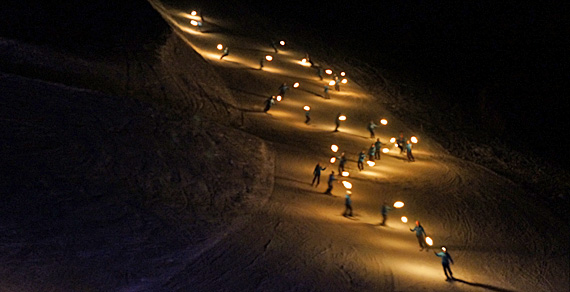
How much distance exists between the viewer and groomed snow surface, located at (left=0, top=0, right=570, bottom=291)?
17.1m

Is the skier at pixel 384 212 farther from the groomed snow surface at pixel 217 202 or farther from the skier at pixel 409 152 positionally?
the skier at pixel 409 152

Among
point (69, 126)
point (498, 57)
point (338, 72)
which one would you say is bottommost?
point (69, 126)

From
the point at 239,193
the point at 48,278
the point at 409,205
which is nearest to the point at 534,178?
the point at 409,205

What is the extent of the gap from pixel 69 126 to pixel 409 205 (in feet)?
44.5

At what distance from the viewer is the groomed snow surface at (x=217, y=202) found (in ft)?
56.0

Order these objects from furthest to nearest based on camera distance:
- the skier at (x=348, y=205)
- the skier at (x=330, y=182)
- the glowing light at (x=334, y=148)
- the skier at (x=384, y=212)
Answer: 1. the glowing light at (x=334, y=148)
2. the skier at (x=330, y=182)
3. the skier at (x=384, y=212)
4. the skier at (x=348, y=205)

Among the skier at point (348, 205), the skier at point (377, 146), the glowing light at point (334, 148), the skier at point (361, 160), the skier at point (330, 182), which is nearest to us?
the skier at point (348, 205)

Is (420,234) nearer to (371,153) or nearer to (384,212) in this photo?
(384,212)

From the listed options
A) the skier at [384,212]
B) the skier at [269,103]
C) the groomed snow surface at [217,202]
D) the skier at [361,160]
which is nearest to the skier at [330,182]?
the groomed snow surface at [217,202]

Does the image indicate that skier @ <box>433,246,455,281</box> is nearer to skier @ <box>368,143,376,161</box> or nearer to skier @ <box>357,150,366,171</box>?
skier @ <box>357,150,366,171</box>

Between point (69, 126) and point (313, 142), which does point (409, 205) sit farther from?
point (69, 126)

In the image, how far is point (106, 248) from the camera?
17219 millimetres

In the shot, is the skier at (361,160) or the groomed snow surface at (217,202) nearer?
the groomed snow surface at (217,202)

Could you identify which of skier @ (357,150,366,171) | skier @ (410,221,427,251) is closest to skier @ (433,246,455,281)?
skier @ (410,221,427,251)
